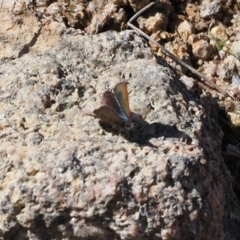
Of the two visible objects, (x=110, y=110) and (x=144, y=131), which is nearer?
(x=110, y=110)

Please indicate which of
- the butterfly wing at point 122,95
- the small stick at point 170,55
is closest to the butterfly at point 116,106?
the butterfly wing at point 122,95

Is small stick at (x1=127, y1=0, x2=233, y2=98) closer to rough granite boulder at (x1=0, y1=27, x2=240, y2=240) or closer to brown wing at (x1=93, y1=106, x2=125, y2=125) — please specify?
rough granite boulder at (x1=0, y1=27, x2=240, y2=240)

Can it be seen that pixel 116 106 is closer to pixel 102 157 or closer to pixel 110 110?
pixel 110 110

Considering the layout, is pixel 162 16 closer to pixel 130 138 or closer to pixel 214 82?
pixel 214 82

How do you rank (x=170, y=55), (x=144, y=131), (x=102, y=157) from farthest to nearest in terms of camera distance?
(x=170, y=55) < (x=144, y=131) < (x=102, y=157)

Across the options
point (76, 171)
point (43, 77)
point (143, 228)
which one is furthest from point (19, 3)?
point (143, 228)

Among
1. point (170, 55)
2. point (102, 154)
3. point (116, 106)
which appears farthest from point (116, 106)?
point (170, 55)

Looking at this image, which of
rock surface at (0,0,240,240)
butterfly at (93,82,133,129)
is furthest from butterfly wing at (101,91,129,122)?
rock surface at (0,0,240,240)
